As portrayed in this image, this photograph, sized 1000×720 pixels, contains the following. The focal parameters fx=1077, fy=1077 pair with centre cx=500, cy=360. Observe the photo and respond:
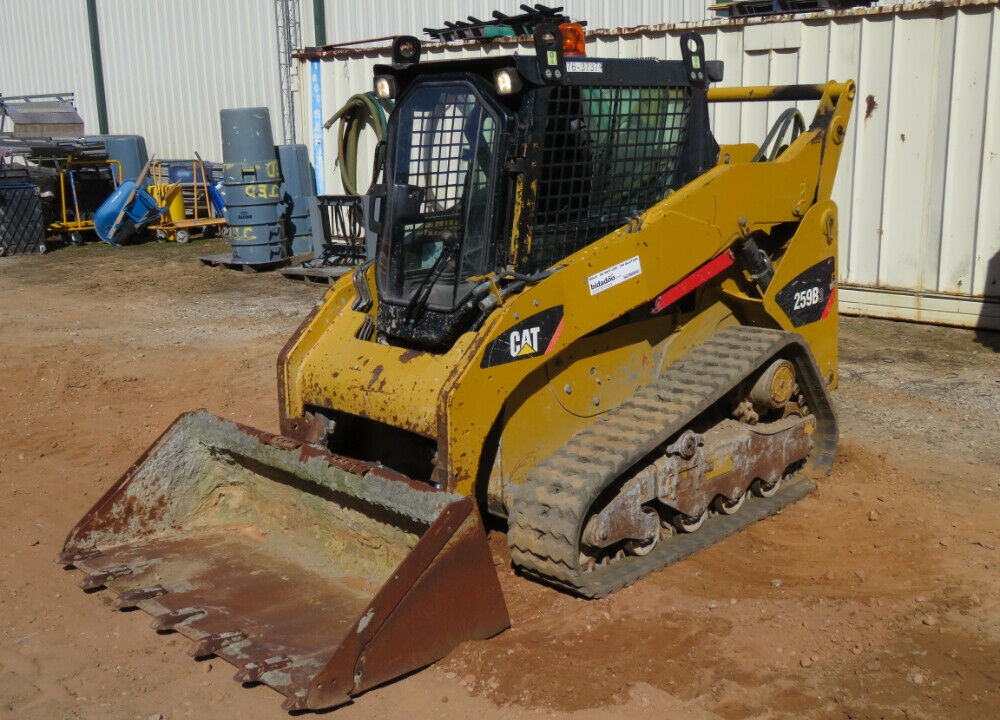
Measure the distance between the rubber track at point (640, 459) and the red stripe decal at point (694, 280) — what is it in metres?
0.38

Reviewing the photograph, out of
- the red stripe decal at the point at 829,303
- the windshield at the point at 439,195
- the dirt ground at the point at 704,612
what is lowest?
the dirt ground at the point at 704,612

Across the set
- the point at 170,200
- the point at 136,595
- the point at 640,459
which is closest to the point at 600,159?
the point at 640,459

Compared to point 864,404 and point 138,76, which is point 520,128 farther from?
point 138,76

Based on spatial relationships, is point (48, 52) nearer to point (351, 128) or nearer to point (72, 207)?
point (72, 207)

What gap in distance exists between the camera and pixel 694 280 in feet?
17.2

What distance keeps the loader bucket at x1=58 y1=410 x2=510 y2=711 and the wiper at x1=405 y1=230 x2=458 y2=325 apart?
0.74m

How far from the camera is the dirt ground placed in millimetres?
3889

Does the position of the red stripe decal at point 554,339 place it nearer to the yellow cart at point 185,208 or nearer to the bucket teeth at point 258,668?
the bucket teeth at point 258,668

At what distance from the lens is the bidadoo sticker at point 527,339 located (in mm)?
4445

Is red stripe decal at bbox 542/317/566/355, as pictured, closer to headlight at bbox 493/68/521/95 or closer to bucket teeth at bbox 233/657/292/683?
headlight at bbox 493/68/521/95

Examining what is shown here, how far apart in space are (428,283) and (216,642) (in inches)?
70.0

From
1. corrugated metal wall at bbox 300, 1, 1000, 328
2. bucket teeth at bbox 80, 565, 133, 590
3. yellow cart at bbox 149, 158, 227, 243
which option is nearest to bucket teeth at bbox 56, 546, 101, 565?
bucket teeth at bbox 80, 565, 133, 590

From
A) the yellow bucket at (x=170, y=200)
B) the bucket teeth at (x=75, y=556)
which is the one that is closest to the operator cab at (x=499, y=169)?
the bucket teeth at (x=75, y=556)

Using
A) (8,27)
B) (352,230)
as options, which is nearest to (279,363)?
(352,230)
